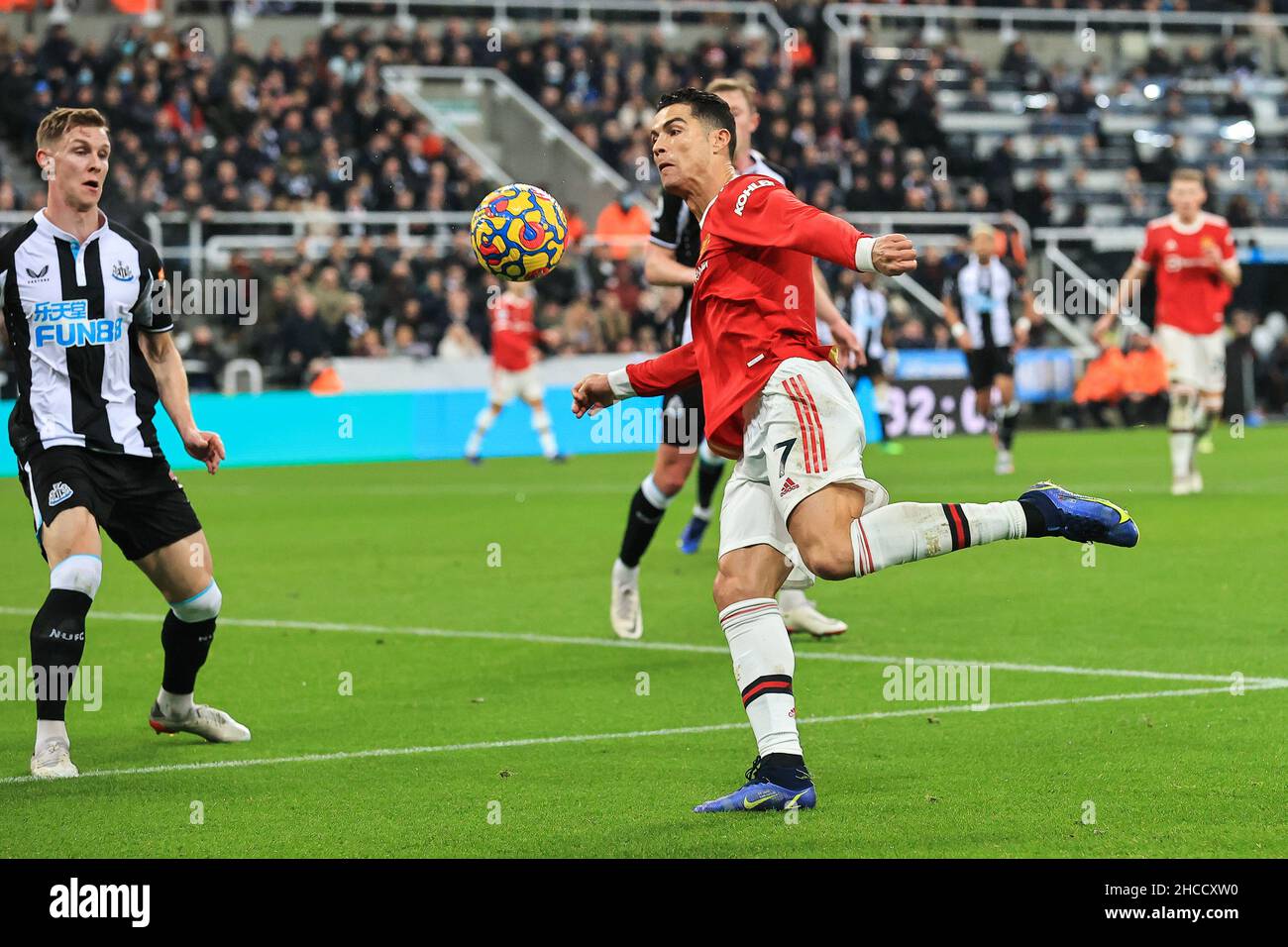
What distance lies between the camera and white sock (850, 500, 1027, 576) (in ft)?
18.1

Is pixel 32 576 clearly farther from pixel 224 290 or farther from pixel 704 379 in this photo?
pixel 224 290

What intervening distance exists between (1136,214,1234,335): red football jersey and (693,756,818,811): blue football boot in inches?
447

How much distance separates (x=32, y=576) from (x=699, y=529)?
4.40 meters

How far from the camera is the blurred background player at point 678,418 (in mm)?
8961

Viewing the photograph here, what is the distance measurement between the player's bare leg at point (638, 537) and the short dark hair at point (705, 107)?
3.52 meters

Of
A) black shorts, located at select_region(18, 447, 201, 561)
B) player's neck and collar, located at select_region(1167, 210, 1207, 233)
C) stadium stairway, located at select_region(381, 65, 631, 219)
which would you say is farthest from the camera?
stadium stairway, located at select_region(381, 65, 631, 219)

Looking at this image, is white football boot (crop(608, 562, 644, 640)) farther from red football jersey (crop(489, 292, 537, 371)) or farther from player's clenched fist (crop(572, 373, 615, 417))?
red football jersey (crop(489, 292, 537, 371))

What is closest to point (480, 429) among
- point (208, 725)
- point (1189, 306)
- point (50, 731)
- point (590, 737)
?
point (1189, 306)

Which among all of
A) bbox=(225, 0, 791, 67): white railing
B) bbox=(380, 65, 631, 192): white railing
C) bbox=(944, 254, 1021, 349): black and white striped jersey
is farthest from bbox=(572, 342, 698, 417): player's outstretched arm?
bbox=(225, 0, 791, 67): white railing

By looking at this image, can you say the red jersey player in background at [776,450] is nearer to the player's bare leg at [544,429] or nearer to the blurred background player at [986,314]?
the blurred background player at [986,314]

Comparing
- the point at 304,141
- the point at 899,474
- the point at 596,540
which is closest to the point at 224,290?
the point at 304,141

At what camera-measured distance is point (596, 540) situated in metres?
13.7

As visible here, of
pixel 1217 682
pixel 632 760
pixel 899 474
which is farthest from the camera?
pixel 899 474

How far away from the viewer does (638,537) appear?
30.8ft
